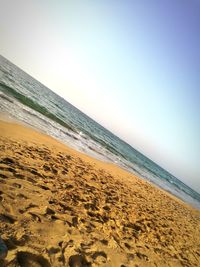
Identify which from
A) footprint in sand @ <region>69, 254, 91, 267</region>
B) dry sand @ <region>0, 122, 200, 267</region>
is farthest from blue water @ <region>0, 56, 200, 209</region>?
footprint in sand @ <region>69, 254, 91, 267</region>

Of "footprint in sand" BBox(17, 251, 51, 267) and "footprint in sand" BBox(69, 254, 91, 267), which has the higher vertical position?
"footprint in sand" BBox(69, 254, 91, 267)

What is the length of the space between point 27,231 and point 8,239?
0.44 m

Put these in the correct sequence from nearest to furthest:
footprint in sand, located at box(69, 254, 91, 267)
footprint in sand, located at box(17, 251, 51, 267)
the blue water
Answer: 1. footprint in sand, located at box(17, 251, 51, 267)
2. footprint in sand, located at box(69, 254, 91, 267)
3. the blue water

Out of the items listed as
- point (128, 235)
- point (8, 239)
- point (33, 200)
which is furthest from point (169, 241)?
point (8, 239)

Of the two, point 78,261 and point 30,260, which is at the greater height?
point 78,261

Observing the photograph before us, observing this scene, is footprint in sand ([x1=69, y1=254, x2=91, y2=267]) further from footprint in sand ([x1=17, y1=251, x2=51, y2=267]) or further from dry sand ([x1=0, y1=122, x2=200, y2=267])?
footprint in sand ([x1=17, y1=251, x2=51, y2=267])

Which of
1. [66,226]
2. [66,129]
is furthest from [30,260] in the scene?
[66,129]

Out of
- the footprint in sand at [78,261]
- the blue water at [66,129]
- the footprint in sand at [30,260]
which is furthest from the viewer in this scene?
the blue water at [66,129]

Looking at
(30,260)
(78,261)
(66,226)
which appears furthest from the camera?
(66,226)

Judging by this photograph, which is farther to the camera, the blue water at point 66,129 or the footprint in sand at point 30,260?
the blue water at point 66,129

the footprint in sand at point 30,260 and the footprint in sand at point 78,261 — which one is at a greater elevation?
the footprint in sand at point 78,261

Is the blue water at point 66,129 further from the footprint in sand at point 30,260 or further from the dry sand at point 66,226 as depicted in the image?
the footprint in sand at point 30,260

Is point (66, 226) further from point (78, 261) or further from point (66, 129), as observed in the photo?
point (66, 129)

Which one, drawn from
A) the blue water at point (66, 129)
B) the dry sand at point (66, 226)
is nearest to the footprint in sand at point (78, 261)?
the dry sand at point (66, 226)
